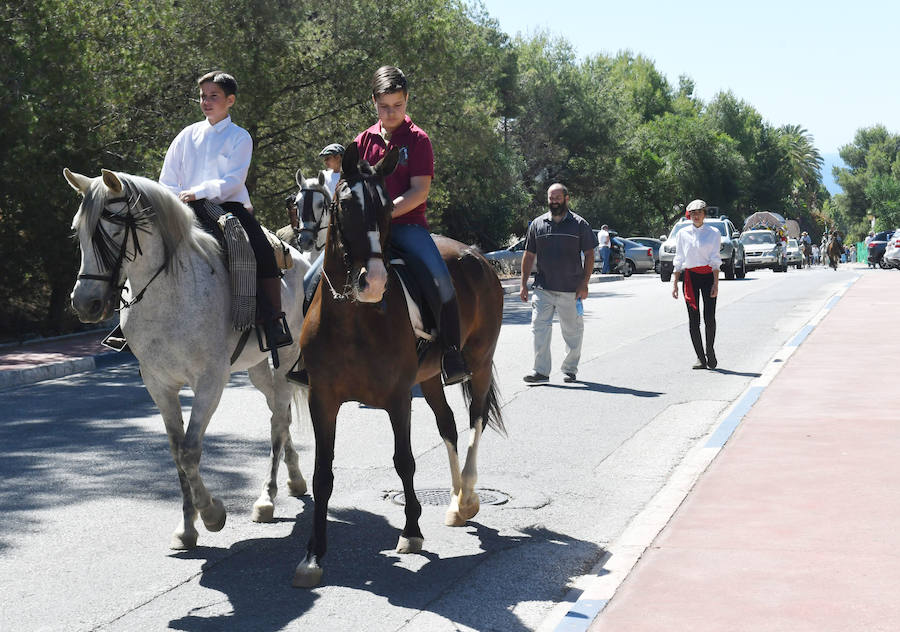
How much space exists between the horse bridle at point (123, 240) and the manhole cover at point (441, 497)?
7.18ft

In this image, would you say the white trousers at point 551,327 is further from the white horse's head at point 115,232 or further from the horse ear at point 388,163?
the horse ear at point 388,163

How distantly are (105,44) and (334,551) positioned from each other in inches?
628

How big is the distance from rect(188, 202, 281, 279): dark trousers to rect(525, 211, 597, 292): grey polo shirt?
6557 millimetres

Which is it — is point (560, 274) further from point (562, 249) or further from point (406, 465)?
point (406, 465)

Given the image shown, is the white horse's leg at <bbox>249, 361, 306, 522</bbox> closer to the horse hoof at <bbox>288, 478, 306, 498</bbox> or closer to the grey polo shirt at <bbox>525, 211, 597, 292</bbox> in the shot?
the horse hoof at <bbox>288, 478, 306, 498</bbox>

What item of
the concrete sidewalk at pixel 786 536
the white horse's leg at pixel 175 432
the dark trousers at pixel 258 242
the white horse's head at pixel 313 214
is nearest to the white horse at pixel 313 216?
the white horse's head at pixel 313 214

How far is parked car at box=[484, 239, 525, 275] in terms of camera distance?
42.0m

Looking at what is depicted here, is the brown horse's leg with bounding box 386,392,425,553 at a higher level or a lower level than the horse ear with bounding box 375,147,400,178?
lower

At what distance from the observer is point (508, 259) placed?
42.8m

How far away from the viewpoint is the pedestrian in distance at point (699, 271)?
43.8 ft

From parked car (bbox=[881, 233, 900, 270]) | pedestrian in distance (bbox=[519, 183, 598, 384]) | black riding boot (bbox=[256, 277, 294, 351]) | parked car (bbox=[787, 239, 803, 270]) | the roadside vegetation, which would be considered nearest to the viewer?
black riding boot (bbox=[256, 277, 294, 351])

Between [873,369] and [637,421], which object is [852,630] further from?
[873,369]

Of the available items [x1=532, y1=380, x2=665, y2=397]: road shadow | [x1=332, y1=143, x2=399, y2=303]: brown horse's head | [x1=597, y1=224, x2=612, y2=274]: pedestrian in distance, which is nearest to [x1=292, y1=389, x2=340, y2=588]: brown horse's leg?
[x1=332, y1=143, x2=399, y2=303]: brown horse's head

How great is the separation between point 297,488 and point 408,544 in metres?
1.72
